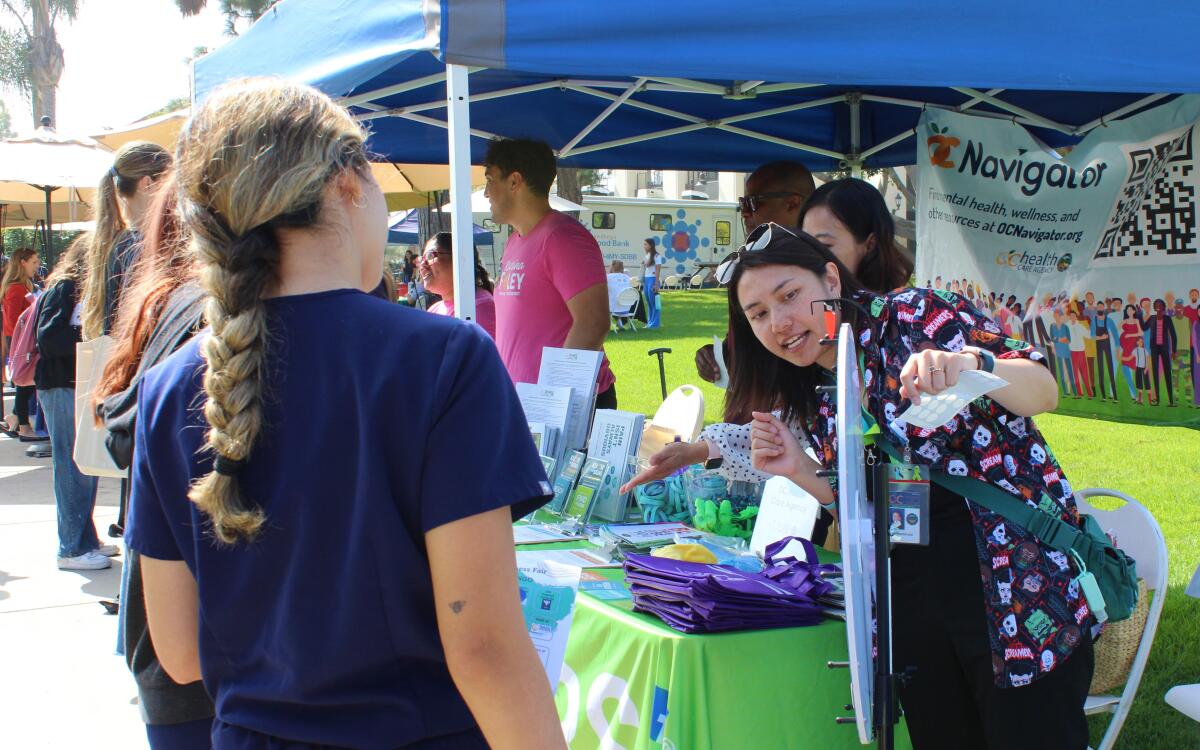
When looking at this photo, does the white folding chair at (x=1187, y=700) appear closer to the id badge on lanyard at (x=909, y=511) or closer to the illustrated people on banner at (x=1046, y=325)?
the id badge on lanyard at (x=909, y=511)

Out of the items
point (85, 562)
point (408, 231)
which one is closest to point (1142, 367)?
point (85, 562)

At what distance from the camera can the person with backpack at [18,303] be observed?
365 inches

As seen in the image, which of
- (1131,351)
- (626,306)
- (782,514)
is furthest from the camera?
(626,306)

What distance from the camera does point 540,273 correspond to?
394 centimetres

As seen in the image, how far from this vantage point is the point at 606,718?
7.37 ft

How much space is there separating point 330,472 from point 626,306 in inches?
649

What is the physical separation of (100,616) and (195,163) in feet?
14.1

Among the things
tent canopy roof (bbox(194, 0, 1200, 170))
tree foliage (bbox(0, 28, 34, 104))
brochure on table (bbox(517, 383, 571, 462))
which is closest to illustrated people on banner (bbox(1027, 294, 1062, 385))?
tent canopy roof (bbox(194, 0, 1200, 170))

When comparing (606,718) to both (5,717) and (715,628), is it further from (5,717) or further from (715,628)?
(5,717)

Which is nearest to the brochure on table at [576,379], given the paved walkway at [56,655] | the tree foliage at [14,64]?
the paved walkway at [56,655]

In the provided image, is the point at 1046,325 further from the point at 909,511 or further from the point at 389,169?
the point at 389,169

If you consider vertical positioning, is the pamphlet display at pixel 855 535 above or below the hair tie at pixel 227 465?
below

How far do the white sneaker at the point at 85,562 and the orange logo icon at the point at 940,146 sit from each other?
15.2 feet

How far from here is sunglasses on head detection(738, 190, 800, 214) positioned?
4199mm
